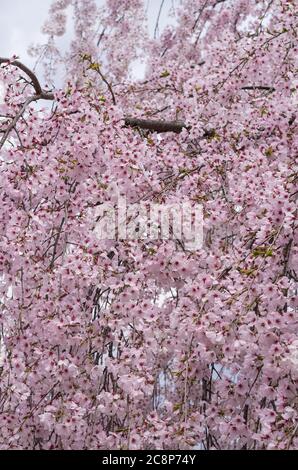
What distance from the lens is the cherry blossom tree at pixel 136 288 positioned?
3.09m

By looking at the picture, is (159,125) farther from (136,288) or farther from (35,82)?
(136,288)

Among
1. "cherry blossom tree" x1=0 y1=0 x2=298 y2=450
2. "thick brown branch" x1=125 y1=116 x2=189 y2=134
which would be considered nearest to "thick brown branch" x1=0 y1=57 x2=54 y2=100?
"cherry blossom tree" x1=0 y1=0 x2=298 y2=450

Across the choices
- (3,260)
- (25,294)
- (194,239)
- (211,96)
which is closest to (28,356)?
(25,294)

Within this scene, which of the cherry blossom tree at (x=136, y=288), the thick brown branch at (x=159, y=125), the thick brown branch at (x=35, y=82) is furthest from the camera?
the thick brown branch at (x=159, y=125)

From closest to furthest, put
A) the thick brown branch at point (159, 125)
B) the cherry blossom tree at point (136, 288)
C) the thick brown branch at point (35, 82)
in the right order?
the cherry blossom tree at point (136, 288), the thick brown branch at point (35, 82), the thick brown branch at point (159, 125)

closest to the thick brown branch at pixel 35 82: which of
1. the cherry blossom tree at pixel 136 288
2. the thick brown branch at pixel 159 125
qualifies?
the cherry blossom tree at pixel 136 288

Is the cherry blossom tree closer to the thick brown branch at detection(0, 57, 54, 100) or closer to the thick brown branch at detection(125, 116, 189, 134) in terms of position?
the thick brown branch at detection(0, 57, 54, 100)

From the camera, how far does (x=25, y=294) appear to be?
12.3 feet

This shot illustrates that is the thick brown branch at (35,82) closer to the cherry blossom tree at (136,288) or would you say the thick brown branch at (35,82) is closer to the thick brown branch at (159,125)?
the cherry blossom tree at (136,288)

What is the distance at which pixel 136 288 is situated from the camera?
3.41 metres

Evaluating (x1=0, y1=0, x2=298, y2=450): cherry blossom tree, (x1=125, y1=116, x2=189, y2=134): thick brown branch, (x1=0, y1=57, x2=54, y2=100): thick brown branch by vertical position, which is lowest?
(x1=0, y1=0, x2=298, y2=450): cherry blossom tree

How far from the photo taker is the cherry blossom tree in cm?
309

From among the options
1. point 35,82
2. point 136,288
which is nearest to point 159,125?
point 35,82

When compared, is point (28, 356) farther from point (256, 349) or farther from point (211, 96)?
point (211, 96)
